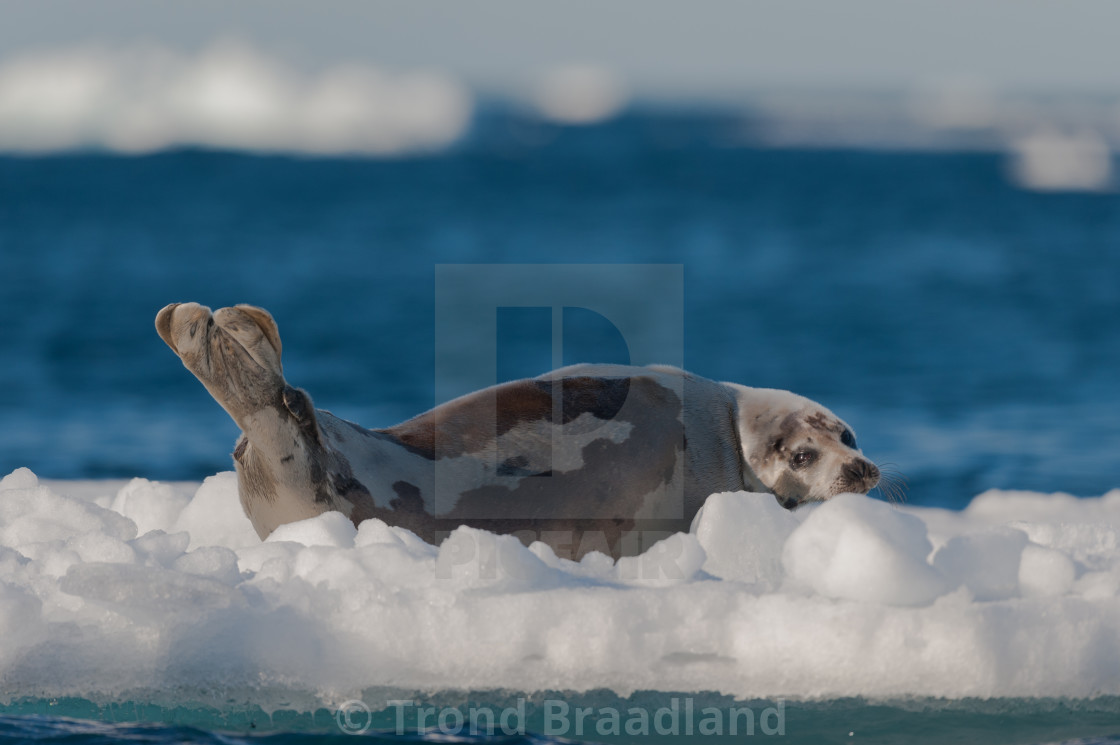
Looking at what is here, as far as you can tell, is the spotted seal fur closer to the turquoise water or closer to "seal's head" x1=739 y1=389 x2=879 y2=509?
"seal's head" x1=739 y1=389 x2=879 y2=509

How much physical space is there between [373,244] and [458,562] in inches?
816

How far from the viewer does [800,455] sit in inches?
166

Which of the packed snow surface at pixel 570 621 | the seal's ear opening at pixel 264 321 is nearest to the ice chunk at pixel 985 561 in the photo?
the packed snow surface at pixel 570 621

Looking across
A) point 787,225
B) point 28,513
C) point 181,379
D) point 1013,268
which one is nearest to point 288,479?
point 28,513

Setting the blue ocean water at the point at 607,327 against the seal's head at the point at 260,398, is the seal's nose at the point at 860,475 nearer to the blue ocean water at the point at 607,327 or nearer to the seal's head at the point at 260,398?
the blue ocean water at the point at 607,327

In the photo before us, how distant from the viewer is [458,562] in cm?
323

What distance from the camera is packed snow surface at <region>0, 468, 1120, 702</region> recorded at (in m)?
3.01

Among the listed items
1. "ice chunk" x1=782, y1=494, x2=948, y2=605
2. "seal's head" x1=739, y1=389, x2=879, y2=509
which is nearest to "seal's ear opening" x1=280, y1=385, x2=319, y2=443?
"ice chunk" x1=782, y1=494, x2=948, y2=605

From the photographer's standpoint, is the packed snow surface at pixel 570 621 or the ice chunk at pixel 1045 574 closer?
the packed snow surface at pixel 570 621

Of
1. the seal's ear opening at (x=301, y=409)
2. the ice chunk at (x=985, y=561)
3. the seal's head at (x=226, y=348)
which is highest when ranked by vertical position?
the seal's head at (x=226, y=348)

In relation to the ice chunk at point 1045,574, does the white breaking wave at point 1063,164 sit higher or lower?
higher

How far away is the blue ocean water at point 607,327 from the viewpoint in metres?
8.06

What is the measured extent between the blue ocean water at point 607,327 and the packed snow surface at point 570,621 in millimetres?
103

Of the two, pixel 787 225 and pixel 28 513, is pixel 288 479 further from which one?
pixel 787 225
